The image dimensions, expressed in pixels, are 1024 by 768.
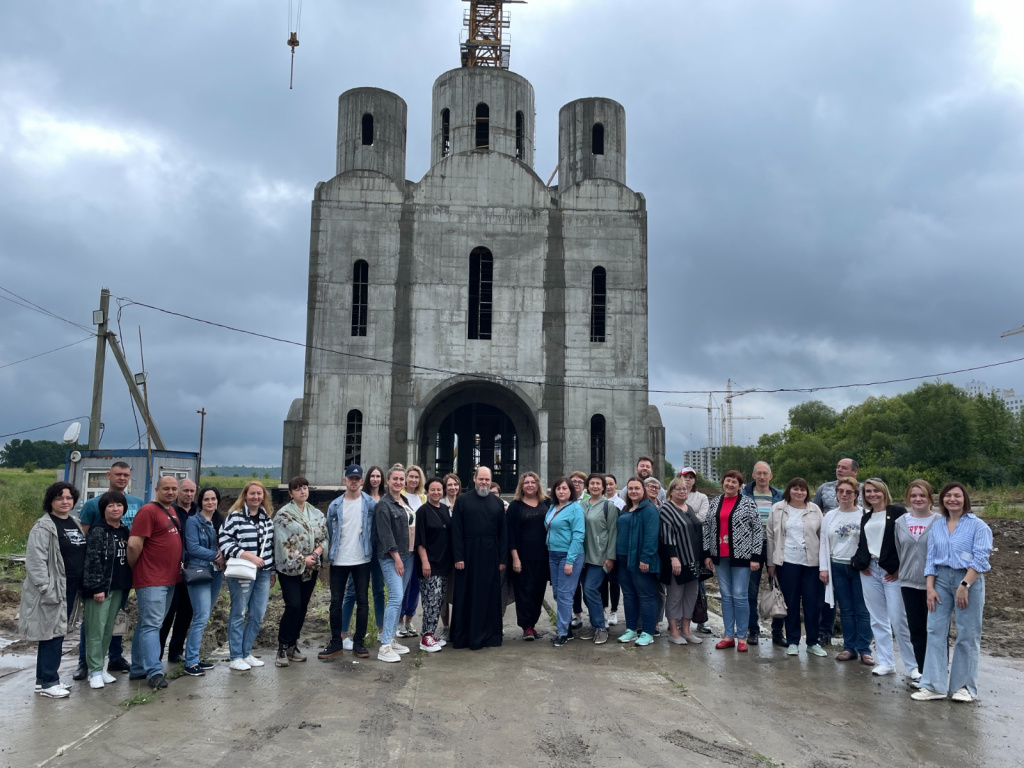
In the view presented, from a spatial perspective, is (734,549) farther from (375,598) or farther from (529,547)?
(375,598)

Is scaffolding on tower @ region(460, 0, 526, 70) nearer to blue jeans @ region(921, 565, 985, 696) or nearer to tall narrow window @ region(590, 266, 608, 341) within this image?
tall narrow window @ region(590, 266, 608, 341)

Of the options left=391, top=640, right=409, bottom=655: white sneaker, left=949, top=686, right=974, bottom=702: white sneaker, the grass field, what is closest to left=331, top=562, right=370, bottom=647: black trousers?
left=391, top=640, right=409, bottom=655: white sneaker

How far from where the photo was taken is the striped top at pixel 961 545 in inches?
231

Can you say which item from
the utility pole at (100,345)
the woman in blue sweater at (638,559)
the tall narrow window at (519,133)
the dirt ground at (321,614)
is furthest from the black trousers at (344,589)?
the tall narrow window at (519,133)

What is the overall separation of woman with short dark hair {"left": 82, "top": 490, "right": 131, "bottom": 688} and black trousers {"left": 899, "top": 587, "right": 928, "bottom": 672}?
641 cm

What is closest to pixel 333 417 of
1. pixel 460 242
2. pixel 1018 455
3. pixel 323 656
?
pixel 460 242

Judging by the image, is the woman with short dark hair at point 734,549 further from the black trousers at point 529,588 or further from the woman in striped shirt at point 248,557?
the woman in striped shirt at point 248,557

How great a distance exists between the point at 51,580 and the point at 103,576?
36 cm

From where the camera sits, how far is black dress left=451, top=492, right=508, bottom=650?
300 inches

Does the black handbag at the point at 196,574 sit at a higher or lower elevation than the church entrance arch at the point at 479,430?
lower

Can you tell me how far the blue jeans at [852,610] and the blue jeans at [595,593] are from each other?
226cm

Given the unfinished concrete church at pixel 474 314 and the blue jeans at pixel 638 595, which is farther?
the unfinished concrete church at pixel 474 314

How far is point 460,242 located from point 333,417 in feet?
19.4

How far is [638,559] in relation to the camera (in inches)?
306
